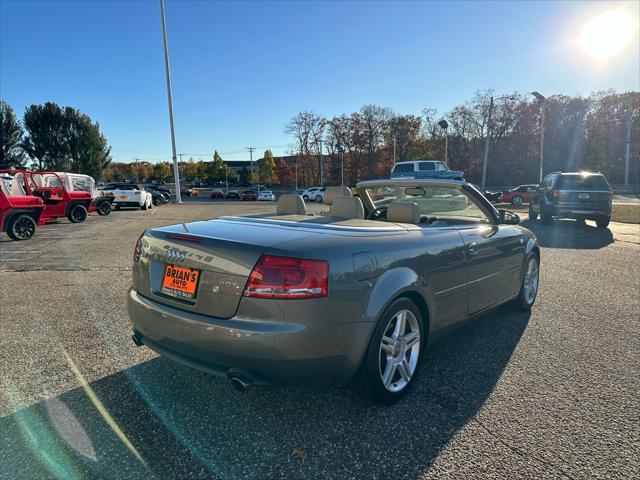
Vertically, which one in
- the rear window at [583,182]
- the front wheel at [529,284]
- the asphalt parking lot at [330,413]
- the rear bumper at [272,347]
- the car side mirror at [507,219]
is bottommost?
the asphalt parking lot at [330,413]

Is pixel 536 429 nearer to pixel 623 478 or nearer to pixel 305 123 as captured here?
pixel 623 478

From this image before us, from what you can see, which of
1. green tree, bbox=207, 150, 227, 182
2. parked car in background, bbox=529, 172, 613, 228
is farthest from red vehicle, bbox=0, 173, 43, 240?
green tree, bbox=207, 150, 227, 182

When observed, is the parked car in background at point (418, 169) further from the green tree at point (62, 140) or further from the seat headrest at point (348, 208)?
the green tree at point (62, 140)

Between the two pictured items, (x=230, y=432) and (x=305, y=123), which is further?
(x=305, y=123)

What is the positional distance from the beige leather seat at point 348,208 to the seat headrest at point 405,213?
0.26 metres

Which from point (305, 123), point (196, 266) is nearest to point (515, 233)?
point (196, 266)

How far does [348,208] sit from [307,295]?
4.38ft

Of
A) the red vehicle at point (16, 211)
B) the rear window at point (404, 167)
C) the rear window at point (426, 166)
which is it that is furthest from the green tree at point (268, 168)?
the red vehicle at point (16, 211)

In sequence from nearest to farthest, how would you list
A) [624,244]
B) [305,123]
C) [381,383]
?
[381,383] < [624,244] < [305,123]

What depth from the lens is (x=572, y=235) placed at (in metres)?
11.5

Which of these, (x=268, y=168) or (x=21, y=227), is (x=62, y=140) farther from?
(x=21, y=227)

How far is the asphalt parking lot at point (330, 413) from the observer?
217 cm

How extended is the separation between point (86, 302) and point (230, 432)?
11.8 ft

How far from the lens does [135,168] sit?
12119 centimetres
